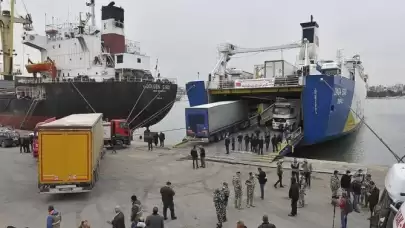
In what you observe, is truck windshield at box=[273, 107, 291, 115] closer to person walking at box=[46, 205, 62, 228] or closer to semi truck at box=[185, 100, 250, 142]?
semi truck at box=[185, 100, 250, 142]

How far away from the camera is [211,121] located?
80.4 feet

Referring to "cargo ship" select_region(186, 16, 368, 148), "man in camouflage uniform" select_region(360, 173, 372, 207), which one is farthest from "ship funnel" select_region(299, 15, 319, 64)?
"man in camouflage uniform" select_region(360, 173, 372, 207)

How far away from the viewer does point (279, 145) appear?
22.0 m

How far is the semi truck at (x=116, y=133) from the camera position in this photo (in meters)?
24.9

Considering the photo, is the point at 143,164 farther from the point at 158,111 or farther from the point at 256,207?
the point at 158,111

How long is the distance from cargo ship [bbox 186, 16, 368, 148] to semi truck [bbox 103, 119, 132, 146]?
668 cm

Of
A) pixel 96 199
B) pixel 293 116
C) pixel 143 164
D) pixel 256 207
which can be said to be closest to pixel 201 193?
pixel 256 207

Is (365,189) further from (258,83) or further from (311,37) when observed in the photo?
(311,37)

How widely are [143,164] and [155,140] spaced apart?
7333 mm

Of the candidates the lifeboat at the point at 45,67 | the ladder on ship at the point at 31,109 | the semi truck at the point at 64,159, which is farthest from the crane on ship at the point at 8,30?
the semi truck at the point at 64,159

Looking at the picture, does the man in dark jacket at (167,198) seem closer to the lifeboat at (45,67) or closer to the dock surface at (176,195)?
the dock surface at (176,195)

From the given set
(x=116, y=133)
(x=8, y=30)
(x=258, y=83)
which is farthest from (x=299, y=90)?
(x=8, y=30)

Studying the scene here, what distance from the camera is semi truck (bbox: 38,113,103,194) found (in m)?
12.3

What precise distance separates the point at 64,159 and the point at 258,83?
18.2 metres
